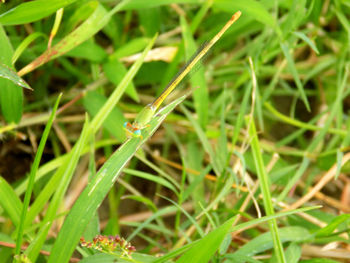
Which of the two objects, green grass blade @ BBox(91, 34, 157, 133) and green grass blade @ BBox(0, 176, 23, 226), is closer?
green grass blade @ BBox(0, 176, 23, 226)

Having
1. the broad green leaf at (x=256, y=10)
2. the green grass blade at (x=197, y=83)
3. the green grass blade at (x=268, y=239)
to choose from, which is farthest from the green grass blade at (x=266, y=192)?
the broad green leaf at (x=256, y=10)

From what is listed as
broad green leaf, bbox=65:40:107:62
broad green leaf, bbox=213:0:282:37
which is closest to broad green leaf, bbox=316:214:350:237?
broad green leaf, bbox=213:0:282:37

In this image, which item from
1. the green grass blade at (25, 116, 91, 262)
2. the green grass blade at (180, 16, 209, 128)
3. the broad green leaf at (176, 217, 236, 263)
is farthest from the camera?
the green grass blade at (180, 16, 209, 128)

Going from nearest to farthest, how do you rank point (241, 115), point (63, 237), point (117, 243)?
point (117, 243), point (63, 237), point (241, 115)

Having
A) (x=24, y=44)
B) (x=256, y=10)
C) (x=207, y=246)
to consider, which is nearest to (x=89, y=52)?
(x=24, y=44)

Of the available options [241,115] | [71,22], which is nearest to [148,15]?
[71,22]

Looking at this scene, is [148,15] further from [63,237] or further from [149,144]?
[63,237]

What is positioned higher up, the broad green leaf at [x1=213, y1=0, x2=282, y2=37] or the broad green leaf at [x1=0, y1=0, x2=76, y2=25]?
the broad green leaf at [x1=0, y1=0, x2=76, y2=25]

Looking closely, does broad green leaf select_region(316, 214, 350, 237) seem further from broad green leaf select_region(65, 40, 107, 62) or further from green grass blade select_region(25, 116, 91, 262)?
broad green leaf select_region(65, 40, 107, 62)
